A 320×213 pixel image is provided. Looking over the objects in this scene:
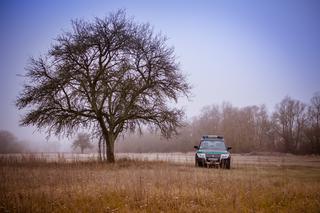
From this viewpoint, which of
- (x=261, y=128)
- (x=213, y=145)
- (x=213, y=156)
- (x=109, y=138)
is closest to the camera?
(x=213, y=156)

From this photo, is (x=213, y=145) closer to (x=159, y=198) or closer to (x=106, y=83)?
(x=106, y=83)

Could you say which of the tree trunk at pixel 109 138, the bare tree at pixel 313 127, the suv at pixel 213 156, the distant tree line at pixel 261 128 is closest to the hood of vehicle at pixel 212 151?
the suv at pixel 213 156

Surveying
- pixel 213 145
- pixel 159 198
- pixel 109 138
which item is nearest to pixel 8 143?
pixel 109 138

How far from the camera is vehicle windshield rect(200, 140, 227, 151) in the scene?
18.7 metres

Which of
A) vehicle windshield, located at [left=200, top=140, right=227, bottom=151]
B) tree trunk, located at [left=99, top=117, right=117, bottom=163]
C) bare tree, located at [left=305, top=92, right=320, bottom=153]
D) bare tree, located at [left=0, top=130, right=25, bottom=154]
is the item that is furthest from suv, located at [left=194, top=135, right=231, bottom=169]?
bare tree, located at [left=0, top=130, right=25, bottom=154]

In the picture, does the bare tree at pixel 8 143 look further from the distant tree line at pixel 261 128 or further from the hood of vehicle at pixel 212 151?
the hood of vehicle at pixel 212 151

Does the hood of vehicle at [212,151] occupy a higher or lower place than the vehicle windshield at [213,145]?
lower

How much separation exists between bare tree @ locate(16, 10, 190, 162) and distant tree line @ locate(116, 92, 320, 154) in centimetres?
2483

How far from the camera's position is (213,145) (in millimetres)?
19047

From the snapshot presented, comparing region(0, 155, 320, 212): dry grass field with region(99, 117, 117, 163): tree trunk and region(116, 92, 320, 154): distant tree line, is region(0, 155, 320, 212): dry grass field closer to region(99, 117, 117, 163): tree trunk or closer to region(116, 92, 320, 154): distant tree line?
region(99, 117, 117, 163): tree trunk

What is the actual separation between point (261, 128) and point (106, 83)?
54.9 m

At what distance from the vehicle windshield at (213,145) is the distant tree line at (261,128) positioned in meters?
24.6

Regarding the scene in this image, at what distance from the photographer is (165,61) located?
20.0m

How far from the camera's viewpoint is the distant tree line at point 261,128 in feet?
170
